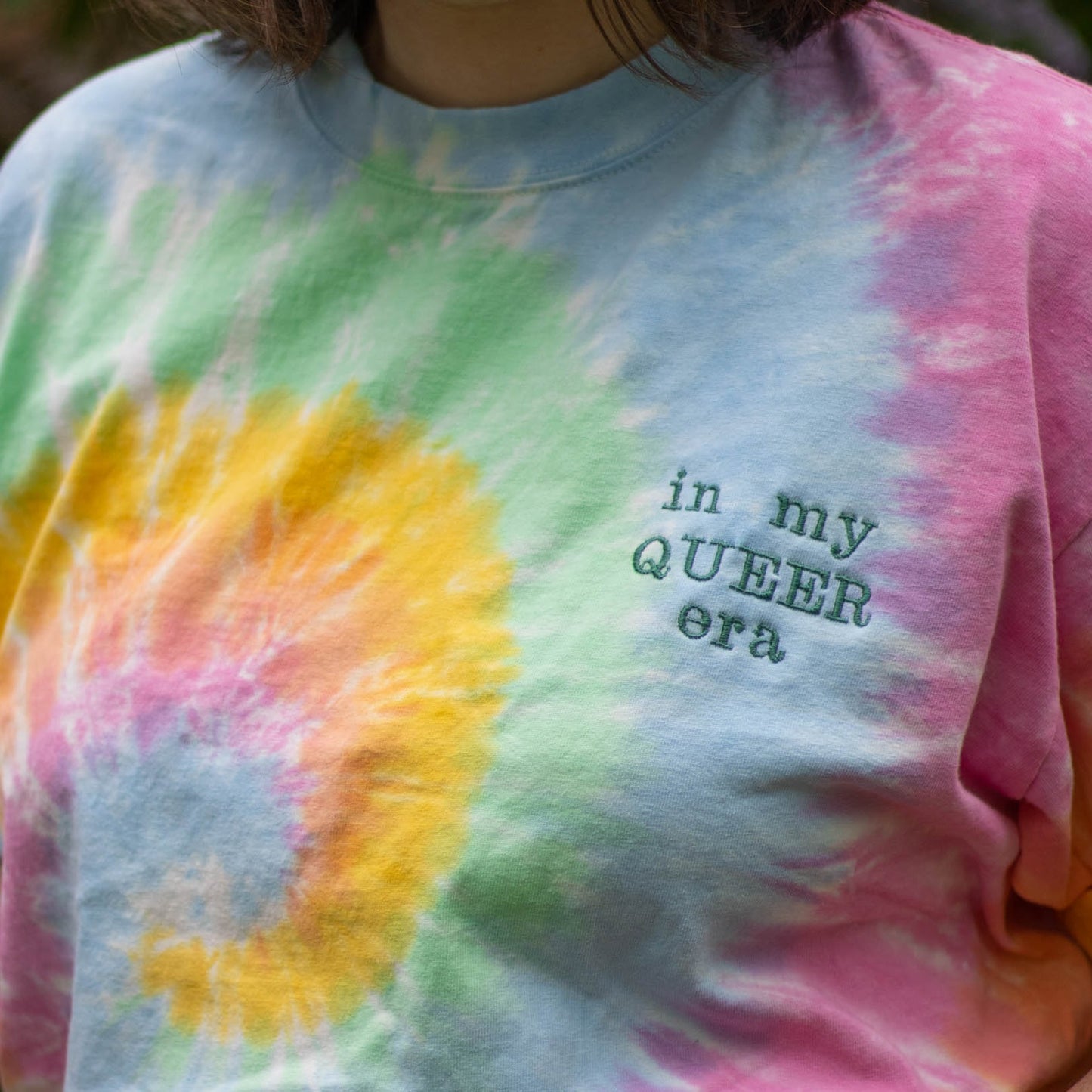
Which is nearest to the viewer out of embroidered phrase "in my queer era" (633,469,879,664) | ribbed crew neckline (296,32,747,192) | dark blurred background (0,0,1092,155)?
embroidered phrase "in my queer era" (633,469,879,664)

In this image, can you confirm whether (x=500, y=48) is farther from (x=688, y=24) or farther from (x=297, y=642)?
(x=297, y=642)

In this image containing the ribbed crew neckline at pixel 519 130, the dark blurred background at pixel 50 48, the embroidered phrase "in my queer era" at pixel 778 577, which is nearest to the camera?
the embroidered phrase "in my queer era" at pixel 778 577

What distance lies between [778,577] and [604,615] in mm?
Result: 101

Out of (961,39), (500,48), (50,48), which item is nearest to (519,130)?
(500,48)

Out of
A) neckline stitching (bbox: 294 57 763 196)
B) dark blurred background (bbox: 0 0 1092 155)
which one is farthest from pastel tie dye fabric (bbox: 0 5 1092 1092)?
dark blurred background (bbox: 0 0 1092 155)

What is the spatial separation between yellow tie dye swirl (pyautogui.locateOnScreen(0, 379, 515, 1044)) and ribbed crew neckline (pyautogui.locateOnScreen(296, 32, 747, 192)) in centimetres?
17

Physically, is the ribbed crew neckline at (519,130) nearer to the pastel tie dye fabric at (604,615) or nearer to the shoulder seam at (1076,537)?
the pastel tie dye fabric at (604,615)

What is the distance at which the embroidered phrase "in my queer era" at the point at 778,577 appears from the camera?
2.41 ft

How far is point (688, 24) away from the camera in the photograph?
0.80m

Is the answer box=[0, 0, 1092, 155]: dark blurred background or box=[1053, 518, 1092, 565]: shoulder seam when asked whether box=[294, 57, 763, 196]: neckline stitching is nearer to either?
box=[1053, 518, 1092, 565]: shoulder seam

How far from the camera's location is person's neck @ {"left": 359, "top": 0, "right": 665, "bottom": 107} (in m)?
0.85

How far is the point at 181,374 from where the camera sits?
957mm

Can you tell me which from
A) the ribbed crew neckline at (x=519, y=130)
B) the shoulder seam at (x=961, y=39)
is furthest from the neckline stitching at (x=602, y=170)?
the shoulder seam at (x=961, y=39)

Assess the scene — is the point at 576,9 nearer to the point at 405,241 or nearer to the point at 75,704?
the point at 405,241
